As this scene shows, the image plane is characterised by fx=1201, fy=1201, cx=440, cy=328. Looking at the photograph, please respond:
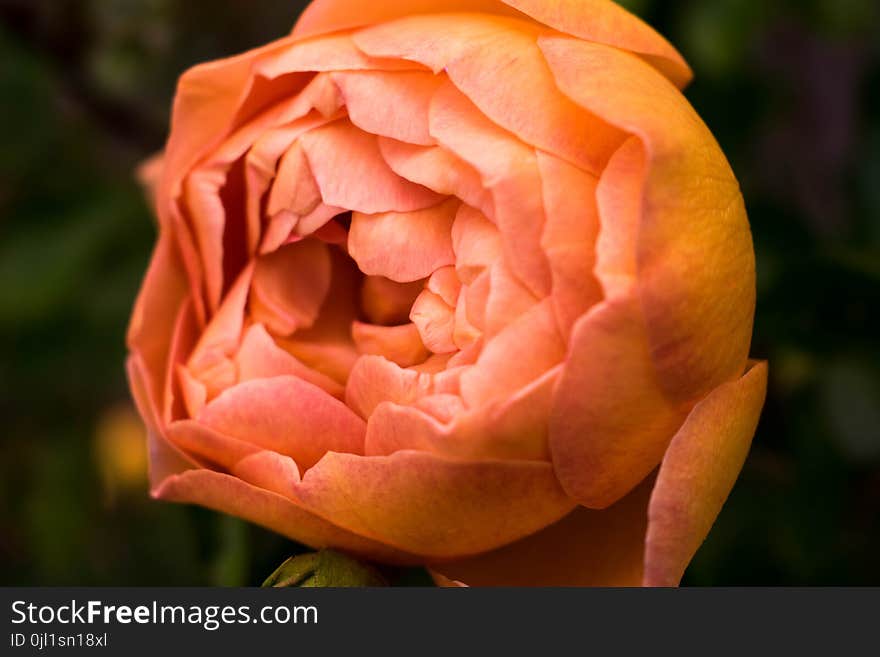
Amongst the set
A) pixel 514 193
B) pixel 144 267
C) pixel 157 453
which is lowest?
pixel 144 267

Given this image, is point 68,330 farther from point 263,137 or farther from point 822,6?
point 822,6

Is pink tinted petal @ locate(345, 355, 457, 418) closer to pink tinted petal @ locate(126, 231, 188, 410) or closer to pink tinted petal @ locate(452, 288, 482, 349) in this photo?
pink tinted petal @ locate(452, 288, 482, 349)

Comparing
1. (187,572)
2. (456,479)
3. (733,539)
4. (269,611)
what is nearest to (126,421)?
(187,572)

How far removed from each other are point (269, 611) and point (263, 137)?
0.96 feet

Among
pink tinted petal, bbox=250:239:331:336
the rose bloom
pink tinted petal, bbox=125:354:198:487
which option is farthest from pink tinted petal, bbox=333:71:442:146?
pink tinted petal, bbox=125:354:198:487

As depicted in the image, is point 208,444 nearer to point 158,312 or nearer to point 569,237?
point 158,312

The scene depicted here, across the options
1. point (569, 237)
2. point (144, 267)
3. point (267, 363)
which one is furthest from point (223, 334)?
point (144, 267)

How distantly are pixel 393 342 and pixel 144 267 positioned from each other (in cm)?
62

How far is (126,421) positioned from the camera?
1.64 metres

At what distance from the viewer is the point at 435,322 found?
70 cm

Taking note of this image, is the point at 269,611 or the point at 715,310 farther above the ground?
the point at 715,310

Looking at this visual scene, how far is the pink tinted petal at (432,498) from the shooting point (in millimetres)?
624

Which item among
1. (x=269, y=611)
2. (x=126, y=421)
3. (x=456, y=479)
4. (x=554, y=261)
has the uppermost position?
(x=554, y=261)

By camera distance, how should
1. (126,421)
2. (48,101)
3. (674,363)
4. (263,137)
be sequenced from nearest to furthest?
(674,363)
(263,137)
(48,101)
(126,421)
